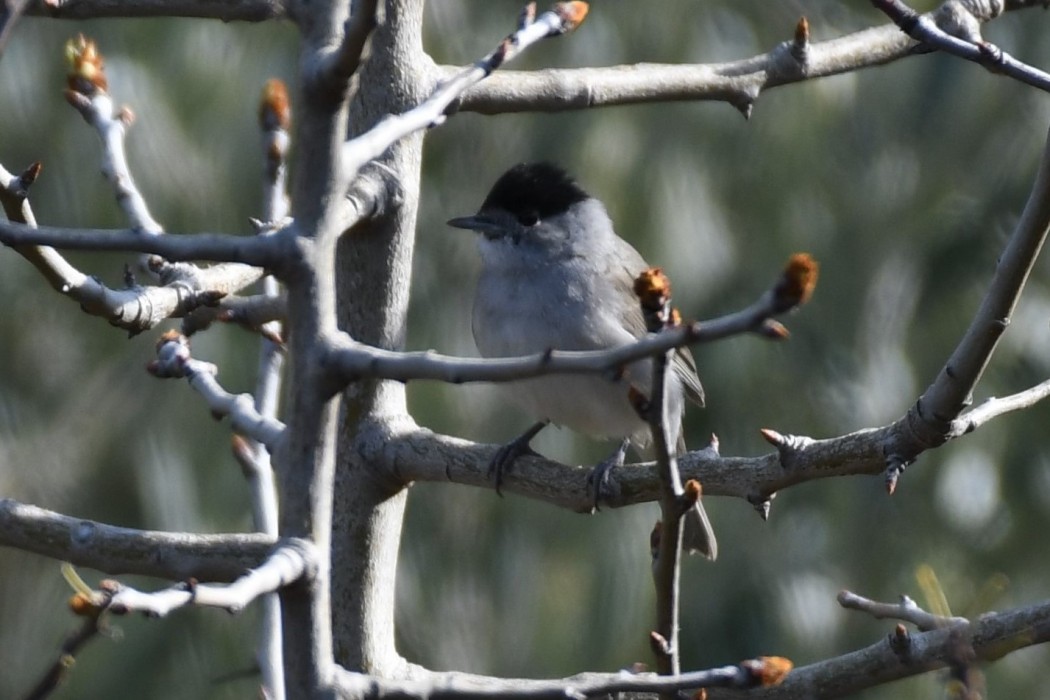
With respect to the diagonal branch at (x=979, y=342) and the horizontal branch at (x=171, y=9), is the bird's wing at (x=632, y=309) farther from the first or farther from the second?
the diagonal branch at (x=979, y=342)

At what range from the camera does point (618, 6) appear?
852 centimetres

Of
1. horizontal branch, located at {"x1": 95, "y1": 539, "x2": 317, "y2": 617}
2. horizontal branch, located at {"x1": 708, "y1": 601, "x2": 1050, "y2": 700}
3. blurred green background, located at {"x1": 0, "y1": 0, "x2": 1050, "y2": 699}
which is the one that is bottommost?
horizontal branch, located at {"x1": 95, "y1": 539, "x2": 317, "y2": 617}

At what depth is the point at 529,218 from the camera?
175 inches

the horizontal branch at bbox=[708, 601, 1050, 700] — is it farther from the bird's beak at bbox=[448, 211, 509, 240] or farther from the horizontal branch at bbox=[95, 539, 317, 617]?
the bird's beak at bbox=[448, 211, 509, 240]

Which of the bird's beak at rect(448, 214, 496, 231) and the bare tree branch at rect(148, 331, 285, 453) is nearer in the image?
the bare tree branch at rect(148, 331, 285, 453)

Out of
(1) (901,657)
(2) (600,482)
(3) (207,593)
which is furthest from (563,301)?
(3) (207,593)

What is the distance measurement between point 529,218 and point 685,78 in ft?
4.16

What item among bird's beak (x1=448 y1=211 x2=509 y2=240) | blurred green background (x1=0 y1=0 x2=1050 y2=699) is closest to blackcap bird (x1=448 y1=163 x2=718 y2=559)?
bird's beak (x1=448 y1=211 x2=509 y2=240)

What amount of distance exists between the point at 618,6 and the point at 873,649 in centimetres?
663

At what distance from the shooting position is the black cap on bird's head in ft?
14.5

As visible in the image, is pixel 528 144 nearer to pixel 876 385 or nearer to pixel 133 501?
pixel 876 385

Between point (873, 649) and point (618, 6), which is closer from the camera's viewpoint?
point (873, 649)

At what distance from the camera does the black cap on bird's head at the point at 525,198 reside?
14.5ft

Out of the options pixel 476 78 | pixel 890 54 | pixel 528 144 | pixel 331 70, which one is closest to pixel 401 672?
pixel 476 78
